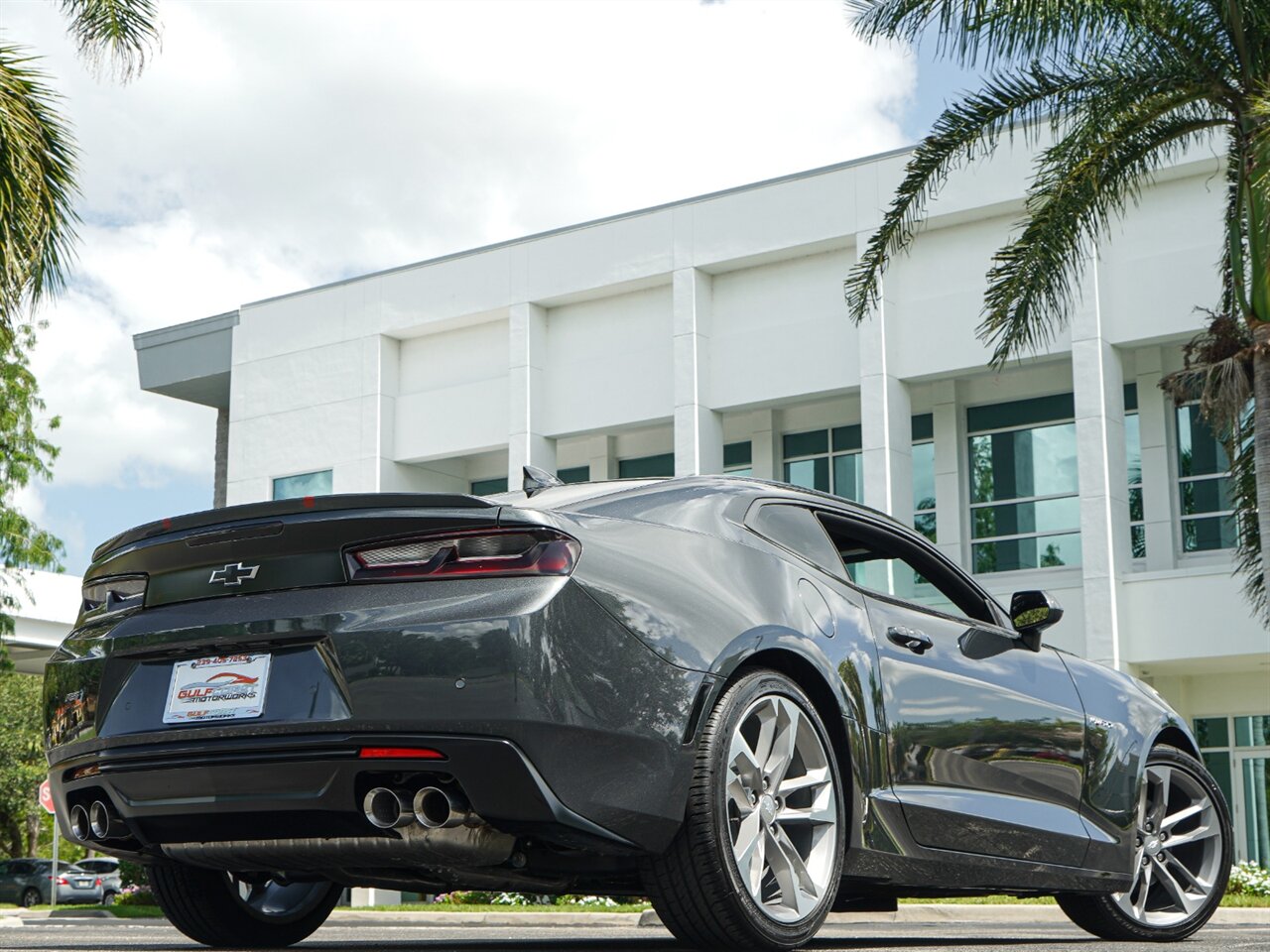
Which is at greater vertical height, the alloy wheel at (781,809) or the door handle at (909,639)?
the door handle at (909,639)

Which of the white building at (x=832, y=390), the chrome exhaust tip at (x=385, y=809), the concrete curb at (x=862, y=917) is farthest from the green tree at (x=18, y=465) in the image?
the chrome exhaust tip at (x=385, y=809)

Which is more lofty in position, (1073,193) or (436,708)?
(1073,193)

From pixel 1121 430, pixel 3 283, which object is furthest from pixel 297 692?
pixel 1121 430

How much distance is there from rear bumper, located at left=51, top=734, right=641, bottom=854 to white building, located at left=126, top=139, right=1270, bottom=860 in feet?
68.1

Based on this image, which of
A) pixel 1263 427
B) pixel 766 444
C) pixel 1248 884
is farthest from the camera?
pixel 766 444

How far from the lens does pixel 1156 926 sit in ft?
20.2

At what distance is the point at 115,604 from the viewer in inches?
185

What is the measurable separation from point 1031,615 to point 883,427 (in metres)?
20.3

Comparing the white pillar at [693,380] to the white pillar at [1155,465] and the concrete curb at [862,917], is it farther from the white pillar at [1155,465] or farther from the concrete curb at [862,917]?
the concrete curb at [862,917]

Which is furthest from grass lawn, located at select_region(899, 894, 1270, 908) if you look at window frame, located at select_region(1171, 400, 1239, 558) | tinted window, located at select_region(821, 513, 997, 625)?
Answer: window frame, located at select_region(1171, 400, 1239, 558)

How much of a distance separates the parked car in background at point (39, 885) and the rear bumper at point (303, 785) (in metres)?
40.0

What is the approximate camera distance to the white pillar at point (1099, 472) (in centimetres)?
2361

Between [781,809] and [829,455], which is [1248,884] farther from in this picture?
[829,455]

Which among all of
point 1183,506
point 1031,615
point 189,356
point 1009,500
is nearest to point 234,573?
point 1031,615
